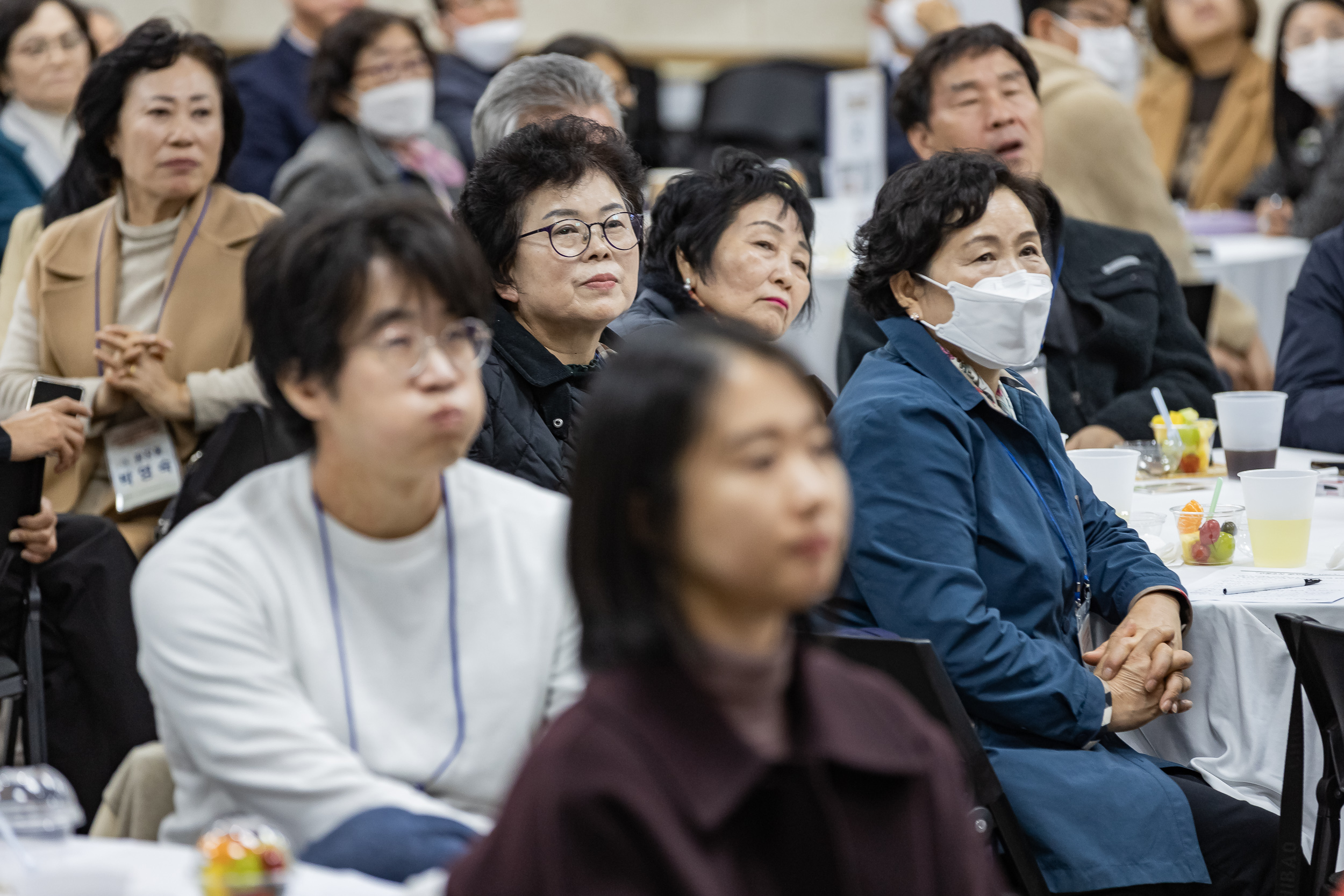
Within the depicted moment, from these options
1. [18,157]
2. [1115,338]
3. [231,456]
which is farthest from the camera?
[18,157]

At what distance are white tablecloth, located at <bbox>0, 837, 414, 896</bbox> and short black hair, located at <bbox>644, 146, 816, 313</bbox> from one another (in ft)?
6.12

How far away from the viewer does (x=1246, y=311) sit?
16.3 ft

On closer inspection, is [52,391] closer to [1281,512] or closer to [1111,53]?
[1281,512]

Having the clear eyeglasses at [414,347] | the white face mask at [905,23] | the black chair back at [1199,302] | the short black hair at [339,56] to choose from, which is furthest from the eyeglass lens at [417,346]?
the white face mask at [905,23]

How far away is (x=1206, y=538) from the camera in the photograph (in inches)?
103

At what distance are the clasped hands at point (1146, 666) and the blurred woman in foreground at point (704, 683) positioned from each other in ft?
4.14

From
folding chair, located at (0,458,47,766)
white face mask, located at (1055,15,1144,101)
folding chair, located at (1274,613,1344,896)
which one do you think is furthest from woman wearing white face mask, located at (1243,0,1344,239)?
folding chair, located at (0,458,47,766)

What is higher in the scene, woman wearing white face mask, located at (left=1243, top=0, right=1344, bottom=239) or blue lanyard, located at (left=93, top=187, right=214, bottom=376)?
woman wearing white face mask, located at (left=1243, top=0, right=1344, bottom=239)

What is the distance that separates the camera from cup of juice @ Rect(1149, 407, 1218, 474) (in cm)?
316

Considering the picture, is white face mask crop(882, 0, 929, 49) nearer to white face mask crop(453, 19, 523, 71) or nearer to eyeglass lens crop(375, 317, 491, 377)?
white face mask crop(453, 19, 523, 71)

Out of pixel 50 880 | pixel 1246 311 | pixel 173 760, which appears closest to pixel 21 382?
pixel 173 760

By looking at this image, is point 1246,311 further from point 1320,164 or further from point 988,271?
point 988,271

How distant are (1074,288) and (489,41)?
3.94 meters

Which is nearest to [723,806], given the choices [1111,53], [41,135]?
[41,135]
